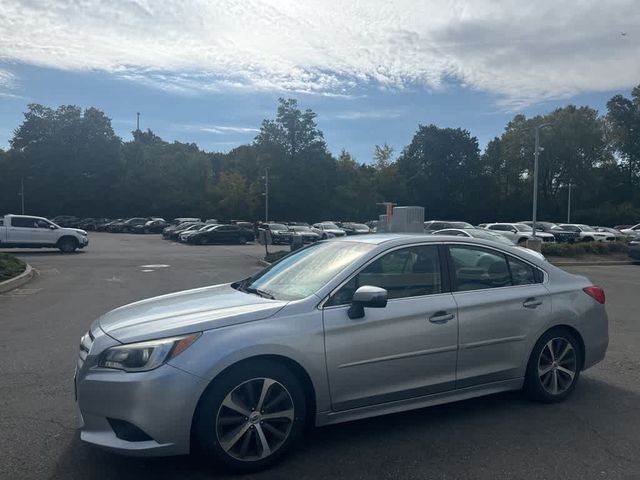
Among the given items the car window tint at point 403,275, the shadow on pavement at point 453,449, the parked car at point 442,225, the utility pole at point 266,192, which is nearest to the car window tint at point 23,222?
the parked car at point 442,225

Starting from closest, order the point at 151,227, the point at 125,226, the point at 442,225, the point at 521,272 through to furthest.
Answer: the point at 521,272
the point at 442,225
the point at 151,227
the point at 125,226

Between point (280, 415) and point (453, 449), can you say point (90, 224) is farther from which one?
point (453, 449)

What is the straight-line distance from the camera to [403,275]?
15.7 ft

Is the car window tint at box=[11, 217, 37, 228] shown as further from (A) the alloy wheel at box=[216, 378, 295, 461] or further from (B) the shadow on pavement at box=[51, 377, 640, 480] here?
(A) the alloy wheel at box=[216, 378, 295, 461]

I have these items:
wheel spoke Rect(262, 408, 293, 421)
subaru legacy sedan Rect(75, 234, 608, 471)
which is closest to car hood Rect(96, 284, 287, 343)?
subaru legacy sedan Rect(75, 234, 608, 471)

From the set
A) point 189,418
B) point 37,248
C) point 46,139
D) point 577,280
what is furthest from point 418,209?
point 46,139

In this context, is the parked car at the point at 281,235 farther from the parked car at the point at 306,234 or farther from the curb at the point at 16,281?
the curb at the point at 16,281

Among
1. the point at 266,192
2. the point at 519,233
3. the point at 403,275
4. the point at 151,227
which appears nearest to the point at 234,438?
the point at 403,275

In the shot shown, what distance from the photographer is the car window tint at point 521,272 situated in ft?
17.5

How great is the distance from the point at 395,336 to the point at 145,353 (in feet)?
6.04

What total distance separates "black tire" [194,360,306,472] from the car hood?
1.18ft

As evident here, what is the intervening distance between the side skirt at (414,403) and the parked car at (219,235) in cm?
3583

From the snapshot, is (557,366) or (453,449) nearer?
(453,449)

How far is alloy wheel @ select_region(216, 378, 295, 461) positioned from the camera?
387 centimetres
